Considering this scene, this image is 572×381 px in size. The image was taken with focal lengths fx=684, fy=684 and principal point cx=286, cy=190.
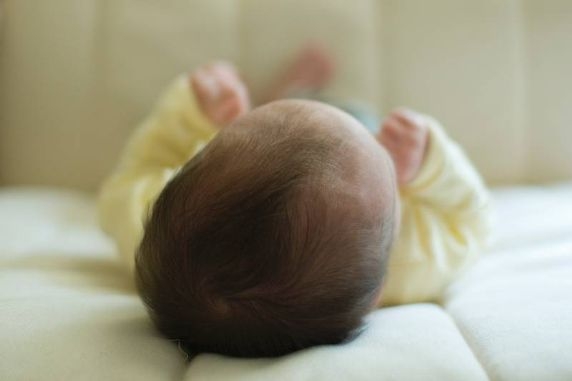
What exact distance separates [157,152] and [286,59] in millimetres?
350

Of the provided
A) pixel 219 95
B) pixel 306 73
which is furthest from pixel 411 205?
pixel 306 73

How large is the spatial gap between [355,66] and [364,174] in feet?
2.18

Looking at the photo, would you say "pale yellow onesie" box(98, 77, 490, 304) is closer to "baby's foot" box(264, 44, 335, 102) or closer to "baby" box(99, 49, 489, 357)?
"baby" box(99, 49, 489, 357)

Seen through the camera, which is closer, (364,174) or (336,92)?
(364,174)

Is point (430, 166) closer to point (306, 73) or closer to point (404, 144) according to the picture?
point (404, 144)

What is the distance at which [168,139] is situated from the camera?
100 cm

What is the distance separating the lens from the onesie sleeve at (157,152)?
3.04 ft

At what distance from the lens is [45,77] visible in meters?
1.21

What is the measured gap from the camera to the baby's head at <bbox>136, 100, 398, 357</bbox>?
53cm

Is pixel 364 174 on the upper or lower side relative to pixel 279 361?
upper

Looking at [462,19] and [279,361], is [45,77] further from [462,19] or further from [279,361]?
[279,361]

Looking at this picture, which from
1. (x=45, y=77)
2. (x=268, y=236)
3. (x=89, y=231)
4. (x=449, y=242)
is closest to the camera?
(x=268, y=236)

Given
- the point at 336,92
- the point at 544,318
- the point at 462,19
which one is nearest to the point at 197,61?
the point at 336,92

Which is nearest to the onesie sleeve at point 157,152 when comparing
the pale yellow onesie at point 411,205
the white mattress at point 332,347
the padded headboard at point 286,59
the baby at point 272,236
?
the pale yellow onesie at point 411,205
